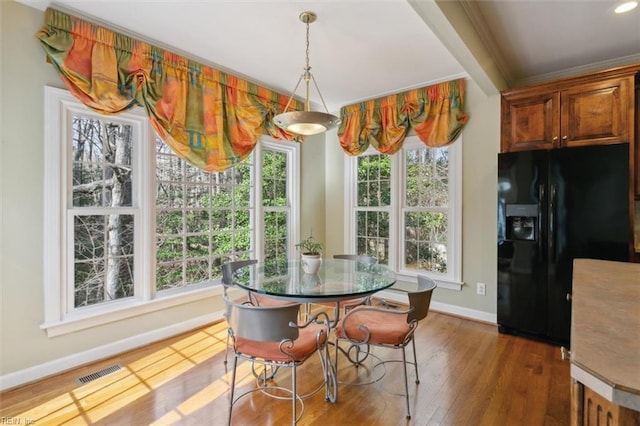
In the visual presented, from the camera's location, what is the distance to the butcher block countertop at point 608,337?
0.68 meters

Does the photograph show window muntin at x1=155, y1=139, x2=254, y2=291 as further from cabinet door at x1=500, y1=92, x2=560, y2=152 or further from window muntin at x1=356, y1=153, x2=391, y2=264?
cabinet door at x1=500, y1=92, x2=560, y2=152

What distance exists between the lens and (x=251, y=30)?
2.66 m

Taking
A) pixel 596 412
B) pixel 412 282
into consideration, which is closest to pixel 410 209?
pixel 412 282

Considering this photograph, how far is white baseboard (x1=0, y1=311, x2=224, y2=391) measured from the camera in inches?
87.6

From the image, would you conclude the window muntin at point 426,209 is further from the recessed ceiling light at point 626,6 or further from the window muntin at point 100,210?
the window muntin at point 100,210

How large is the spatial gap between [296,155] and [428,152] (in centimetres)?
180

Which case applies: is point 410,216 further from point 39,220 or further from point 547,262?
point 39,220

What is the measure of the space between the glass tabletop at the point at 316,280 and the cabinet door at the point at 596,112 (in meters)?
2.22

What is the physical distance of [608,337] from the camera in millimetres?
905

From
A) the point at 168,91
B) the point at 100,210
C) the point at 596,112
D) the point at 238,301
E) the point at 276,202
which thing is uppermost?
the point at 168,91

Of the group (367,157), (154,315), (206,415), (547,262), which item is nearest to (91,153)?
(154,315)

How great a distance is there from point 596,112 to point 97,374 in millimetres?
4742

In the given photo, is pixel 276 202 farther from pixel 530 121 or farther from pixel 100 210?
pixel 530 121

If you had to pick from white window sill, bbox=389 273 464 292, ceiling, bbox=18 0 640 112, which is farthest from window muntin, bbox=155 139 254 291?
white window sill, bbox=389 273 464 292
